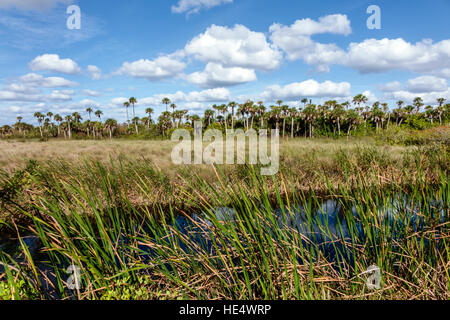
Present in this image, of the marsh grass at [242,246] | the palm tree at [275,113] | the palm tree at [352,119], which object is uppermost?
the palm tree at [275,113]

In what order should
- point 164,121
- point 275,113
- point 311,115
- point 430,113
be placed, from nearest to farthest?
point 430,113 → point 311,115 → point 275,113 → point 164,121

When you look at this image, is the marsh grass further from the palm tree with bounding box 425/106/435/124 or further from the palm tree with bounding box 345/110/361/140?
the palm tree with bounding box 425/106/435/124

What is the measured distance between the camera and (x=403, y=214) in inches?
160

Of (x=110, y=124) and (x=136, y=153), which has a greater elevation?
(x=110, y=124)

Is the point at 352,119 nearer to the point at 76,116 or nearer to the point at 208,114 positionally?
the point at 208,114

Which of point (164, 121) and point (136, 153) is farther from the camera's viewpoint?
point (164, 121)

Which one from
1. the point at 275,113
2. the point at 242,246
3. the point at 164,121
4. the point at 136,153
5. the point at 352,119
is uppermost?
the point at 275,113

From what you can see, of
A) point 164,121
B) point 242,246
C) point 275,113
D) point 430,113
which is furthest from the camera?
point 164,121

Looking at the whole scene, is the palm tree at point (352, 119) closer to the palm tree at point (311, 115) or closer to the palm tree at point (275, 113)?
the palm tree at point (311, 115)

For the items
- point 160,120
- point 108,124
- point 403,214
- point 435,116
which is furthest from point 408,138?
point 108,124

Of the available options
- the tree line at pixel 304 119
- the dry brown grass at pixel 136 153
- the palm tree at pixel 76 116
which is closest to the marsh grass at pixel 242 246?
the dry brown grass at pixel 136 153

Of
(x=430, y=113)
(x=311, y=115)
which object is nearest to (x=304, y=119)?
(x=311, y=115)
